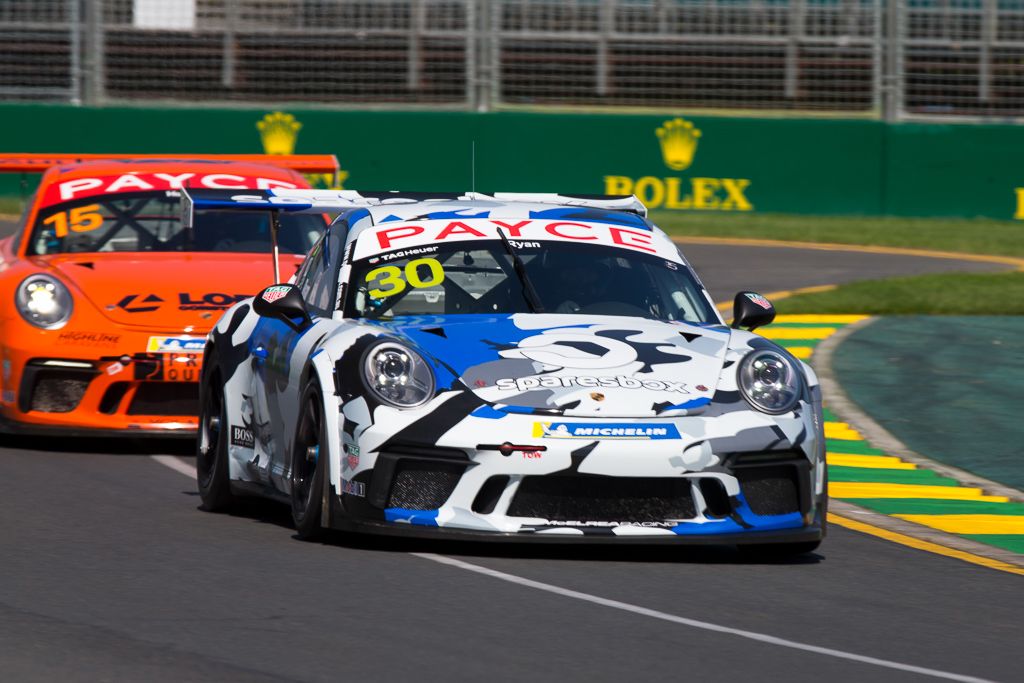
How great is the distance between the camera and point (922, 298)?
17.5m

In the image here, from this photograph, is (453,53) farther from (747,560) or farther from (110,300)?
(747,560)

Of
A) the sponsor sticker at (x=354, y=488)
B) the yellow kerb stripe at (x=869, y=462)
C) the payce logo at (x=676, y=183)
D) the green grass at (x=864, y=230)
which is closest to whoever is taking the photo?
the sponsor sticker at (x=354, y=488)

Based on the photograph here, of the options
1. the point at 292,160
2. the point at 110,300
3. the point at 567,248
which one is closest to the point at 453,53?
the point at 292,160

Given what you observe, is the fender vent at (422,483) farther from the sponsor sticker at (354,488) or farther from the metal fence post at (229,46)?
the metal fence post at (229,46)

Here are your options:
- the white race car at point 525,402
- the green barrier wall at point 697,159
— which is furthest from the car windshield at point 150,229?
the green barrier wall at point 697,159

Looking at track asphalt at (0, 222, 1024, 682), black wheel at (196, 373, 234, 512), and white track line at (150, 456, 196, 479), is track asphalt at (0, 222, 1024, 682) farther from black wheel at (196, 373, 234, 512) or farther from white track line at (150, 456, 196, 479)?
white track line at (150, 456, 196, 479)

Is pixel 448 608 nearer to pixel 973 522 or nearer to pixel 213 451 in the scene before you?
pixel 213 451

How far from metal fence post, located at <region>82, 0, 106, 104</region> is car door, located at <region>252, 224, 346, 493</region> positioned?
20.1 meters

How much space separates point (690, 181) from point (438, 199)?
58.5 feet

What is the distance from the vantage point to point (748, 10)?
27.4 metres

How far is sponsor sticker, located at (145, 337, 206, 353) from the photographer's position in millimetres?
9438

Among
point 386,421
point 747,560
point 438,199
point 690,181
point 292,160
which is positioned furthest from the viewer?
point 690,181

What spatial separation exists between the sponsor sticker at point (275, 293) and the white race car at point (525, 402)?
0.01 m

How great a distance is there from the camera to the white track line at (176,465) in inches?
358
